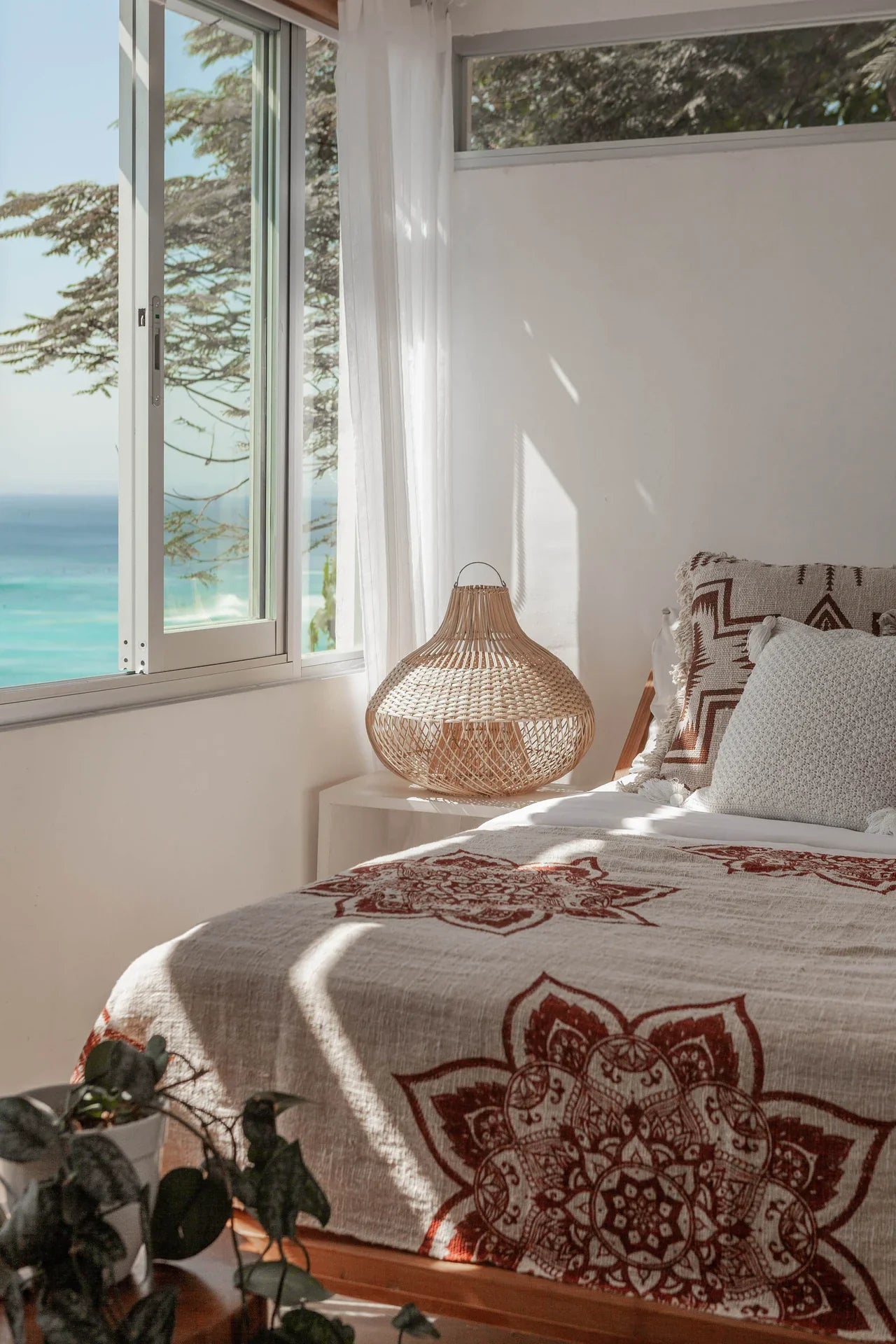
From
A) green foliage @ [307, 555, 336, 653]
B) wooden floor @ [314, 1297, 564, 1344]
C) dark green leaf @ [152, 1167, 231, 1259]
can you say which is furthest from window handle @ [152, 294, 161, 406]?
dark green leaf @ [152, 1167, 231, 1259]

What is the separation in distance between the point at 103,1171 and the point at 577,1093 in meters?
0.60

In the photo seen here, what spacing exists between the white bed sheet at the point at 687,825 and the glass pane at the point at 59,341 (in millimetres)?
916

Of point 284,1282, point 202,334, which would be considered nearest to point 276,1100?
point 284,1282

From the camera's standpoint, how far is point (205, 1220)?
3.51 ft

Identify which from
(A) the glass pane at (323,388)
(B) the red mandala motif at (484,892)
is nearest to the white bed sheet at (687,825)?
(B) the red mandala motif at (484,892)

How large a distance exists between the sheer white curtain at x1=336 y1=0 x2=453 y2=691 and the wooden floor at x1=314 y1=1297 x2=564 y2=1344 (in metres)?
1.75

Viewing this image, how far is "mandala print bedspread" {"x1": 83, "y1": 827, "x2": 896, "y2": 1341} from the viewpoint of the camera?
4.21ft

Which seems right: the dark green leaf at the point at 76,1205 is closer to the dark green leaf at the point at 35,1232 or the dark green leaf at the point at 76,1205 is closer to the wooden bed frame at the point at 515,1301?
the dark green leaf at the point at 35,1232

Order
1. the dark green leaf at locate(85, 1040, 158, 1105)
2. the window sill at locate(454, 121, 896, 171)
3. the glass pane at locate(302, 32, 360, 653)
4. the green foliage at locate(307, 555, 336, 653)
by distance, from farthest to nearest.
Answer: the green foliage at locate(307, 555, 336, 653) < the glass pane at locate(302, 32, 360, 653) < the window sill at locate(454, 121, 896, 171) < the dark green leaf at locate(85, 1040, 158, 1105)

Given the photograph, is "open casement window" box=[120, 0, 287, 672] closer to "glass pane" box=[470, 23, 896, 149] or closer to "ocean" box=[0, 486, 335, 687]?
"ocean" box=[0, 486, 335, 687]

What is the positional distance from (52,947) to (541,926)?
116cm

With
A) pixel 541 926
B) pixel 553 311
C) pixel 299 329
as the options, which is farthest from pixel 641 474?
pixel 541 926

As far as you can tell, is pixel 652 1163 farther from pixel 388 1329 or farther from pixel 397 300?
pixel 397 300

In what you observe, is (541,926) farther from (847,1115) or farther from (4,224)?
(4,224)
